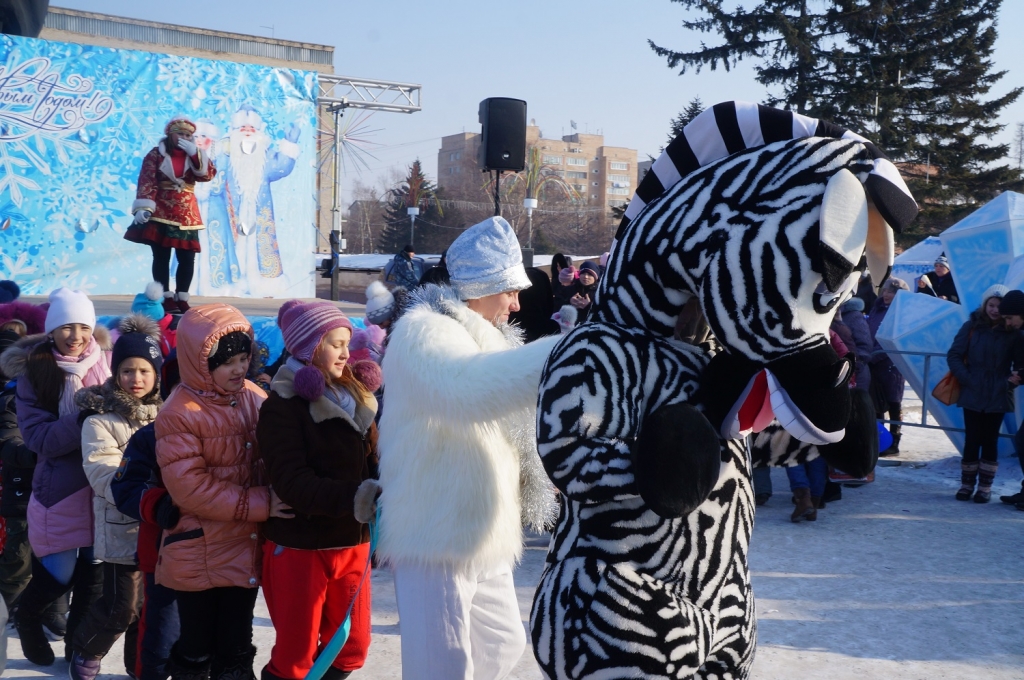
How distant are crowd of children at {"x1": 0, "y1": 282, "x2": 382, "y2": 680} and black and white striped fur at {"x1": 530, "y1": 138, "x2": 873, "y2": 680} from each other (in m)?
1.06

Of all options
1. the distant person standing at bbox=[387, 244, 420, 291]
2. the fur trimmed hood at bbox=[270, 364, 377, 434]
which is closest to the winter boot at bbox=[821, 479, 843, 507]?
the fur trimmed hood at bbox=[270, 364, 377, 434]

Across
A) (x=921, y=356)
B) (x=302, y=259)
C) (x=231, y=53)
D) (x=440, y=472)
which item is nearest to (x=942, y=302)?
(x=921, y=356)

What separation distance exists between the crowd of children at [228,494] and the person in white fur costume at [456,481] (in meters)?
0.24

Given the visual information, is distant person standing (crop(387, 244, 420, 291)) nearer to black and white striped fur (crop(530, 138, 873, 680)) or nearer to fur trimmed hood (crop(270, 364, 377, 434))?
fur trimmed hood (crop(270, 364, 377, 434))

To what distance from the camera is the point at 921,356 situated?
8.24m

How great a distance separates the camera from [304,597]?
9.37 feet

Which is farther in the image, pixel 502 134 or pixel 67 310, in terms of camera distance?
pixel 502 134

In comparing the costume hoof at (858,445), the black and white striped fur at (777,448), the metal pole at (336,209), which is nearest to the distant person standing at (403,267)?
the metal pole at (336,209)

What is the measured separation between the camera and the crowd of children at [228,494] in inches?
112

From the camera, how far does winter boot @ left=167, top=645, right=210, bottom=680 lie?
293 centimetres

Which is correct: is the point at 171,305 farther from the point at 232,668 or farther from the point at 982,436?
the point at 982,436

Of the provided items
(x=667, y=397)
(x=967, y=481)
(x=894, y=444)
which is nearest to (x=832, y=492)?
(x=967, y=481)

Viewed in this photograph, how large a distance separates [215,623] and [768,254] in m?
2.36

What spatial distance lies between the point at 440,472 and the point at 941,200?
2527 cm
